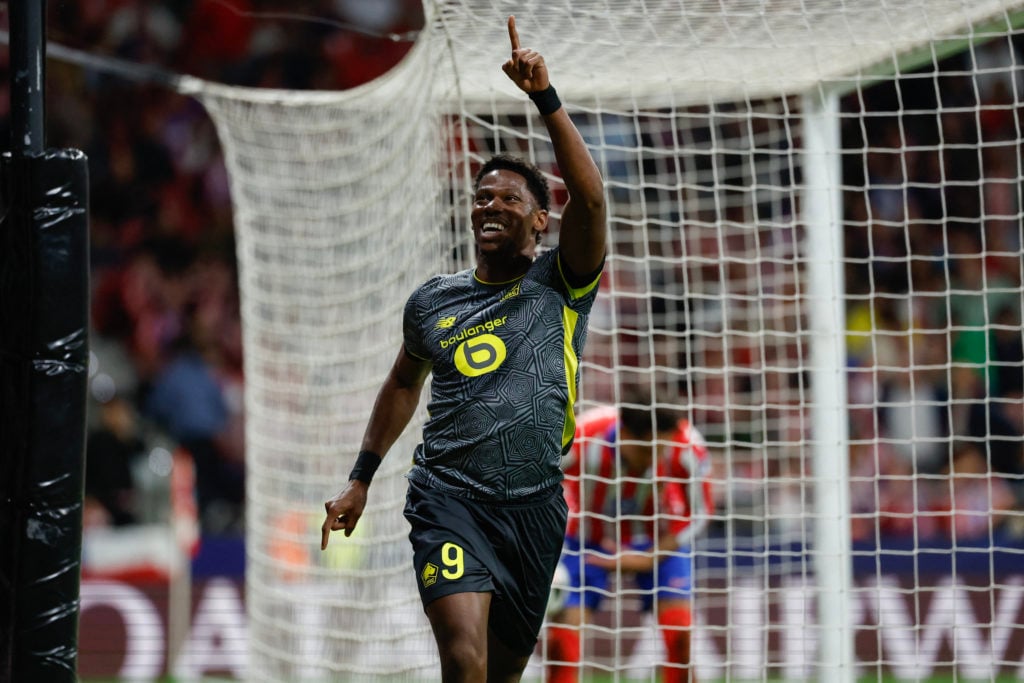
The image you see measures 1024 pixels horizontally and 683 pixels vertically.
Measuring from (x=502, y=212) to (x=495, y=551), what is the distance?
3.28 ft

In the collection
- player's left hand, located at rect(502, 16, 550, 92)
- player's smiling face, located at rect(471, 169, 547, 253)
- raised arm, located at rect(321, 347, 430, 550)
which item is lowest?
raised arm, located at rect(321, 347, 430, 550)

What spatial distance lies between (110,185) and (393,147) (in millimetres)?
7141

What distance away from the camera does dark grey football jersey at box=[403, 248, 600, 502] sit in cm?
393

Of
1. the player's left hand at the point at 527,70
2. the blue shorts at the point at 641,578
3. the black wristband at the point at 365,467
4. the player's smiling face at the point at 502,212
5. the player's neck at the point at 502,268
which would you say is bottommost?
the blue shorts at the point at 641,578

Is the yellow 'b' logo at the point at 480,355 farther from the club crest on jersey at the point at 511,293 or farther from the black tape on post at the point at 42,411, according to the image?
the black tape on post at the point at 42,411

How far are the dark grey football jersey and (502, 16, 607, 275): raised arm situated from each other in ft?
0.50

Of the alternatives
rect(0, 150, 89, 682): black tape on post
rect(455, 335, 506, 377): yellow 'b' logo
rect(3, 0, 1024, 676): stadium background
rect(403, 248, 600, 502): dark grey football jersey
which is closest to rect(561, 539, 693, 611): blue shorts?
rect(403, 248, 600, 502): dark grey football jersey

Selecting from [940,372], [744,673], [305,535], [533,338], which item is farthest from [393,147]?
[940,372]

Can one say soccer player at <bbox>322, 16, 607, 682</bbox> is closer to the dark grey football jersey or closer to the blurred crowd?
the dark grey football jersey

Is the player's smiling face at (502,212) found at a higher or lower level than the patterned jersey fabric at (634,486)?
higher

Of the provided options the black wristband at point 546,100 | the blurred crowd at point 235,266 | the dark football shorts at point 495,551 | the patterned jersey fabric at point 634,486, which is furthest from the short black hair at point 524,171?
the blurred crowd at point 235,266

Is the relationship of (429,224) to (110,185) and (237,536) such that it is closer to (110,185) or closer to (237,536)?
(237,536)

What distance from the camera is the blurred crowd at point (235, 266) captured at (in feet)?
33.2

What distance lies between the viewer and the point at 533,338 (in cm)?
396
